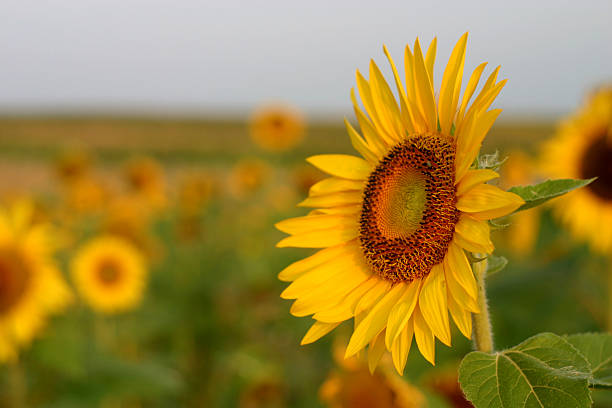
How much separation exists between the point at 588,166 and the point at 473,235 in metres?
2.58

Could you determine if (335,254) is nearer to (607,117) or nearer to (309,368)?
(607,117)

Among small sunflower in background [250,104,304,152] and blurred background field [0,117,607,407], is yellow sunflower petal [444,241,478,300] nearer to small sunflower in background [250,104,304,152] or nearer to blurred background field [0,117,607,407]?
blurred background field [0,117,607,407]

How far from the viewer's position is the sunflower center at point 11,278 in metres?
3.48

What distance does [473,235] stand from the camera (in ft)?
3.41

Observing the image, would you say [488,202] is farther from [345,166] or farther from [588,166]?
[588,166]

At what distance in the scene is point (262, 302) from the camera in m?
6.52

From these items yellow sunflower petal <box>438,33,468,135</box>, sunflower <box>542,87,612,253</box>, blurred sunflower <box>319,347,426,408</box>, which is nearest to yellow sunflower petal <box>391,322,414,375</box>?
yellow sunflower petal <box>438,33,468,135</box>

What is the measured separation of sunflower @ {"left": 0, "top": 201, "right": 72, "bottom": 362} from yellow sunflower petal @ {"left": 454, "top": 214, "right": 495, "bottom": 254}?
121 inches

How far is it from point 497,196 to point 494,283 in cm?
285

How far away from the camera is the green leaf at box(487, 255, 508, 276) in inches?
43.8

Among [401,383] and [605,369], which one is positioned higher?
[605,369]

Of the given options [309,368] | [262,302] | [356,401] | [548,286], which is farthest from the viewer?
[262,302]

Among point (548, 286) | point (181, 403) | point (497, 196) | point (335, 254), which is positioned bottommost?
point (181, 403)

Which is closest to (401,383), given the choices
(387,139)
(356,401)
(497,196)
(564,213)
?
(356,401)
